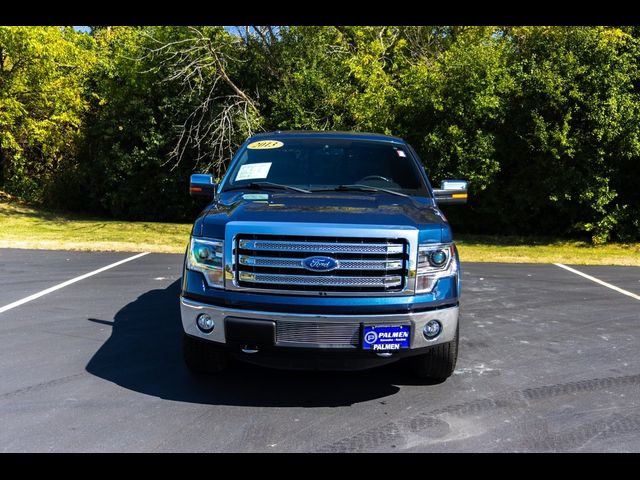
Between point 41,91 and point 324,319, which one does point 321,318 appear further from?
point 41,91

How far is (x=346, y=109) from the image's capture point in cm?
1894

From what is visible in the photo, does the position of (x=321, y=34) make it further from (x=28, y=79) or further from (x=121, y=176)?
(x=28, y=79)

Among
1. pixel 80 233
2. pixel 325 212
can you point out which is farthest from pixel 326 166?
pixel 80 233

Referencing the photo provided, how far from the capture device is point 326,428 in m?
4.30

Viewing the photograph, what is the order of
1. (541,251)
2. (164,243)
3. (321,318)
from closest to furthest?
(321,318), (164,243), (541,251)

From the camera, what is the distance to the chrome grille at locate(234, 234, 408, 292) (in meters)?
4.54

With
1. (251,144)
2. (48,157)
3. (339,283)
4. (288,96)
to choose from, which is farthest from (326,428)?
(48,157)

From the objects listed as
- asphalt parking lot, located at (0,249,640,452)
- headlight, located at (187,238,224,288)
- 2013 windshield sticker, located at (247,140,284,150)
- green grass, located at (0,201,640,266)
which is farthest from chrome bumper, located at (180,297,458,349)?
green grass, located at (0,201,640,266)

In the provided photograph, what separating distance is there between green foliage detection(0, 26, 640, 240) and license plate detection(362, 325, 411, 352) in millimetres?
11906

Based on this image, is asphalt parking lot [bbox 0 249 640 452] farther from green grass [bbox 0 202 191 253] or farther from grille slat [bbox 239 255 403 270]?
green grass [bbox 0 202 191 253]

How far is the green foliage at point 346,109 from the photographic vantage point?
608 inches

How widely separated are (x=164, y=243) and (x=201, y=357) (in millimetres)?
10007
